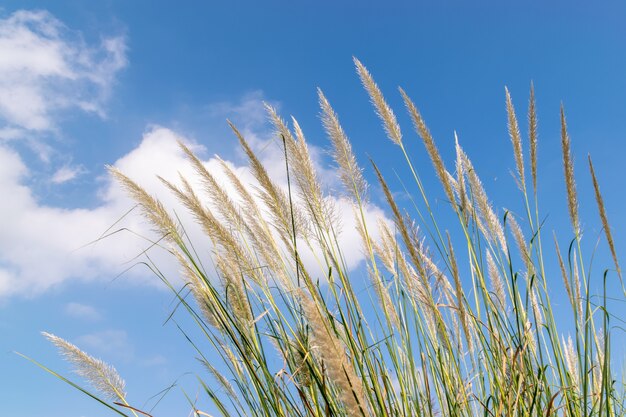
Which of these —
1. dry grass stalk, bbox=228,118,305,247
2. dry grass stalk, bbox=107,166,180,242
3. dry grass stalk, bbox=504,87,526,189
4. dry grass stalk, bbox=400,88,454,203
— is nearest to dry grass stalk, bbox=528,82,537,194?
dry grass stalk, bbox=504,87,526,189

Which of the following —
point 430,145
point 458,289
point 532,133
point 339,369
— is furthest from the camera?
point 532,133

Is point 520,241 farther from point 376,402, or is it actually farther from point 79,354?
point 79,354

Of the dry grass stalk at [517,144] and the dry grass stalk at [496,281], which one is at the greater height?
the dry grass stalk at [517,144]

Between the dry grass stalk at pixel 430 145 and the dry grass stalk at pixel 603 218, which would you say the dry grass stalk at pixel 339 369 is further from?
the dry grass stalk at pixel 603 218

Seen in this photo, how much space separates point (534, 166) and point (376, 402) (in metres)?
1.22

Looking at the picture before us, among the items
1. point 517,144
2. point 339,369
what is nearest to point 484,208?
point 517,144

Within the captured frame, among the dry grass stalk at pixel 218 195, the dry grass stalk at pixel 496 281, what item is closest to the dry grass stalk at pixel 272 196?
the dry grass stalk at pixel 218 195

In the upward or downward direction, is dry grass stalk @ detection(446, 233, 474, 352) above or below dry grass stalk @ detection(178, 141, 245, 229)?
below

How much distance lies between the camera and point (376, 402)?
1.87m

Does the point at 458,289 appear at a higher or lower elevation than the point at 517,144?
lower

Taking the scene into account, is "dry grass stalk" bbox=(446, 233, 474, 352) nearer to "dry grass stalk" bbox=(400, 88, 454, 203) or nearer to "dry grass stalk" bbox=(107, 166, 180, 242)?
"dry grass stalk" bbox=(400, 88, 454, 203)

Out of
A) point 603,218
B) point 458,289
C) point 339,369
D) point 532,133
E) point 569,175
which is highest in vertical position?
point 532,133

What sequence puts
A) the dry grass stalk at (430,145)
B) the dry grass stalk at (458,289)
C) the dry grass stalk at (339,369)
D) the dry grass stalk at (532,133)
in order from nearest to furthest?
1. the dry grass stalk at (339,369)
2. the dry grass stalk at (458,289)
3. the dry grass stalk at (430,145)
4. the dry grass stalk at (532,133)

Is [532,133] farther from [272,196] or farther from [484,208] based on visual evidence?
[272,196]
